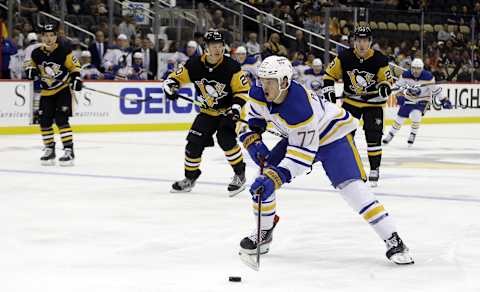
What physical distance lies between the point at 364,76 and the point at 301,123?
4.71 meters

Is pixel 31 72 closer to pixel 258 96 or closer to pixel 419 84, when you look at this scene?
pixel 258 96

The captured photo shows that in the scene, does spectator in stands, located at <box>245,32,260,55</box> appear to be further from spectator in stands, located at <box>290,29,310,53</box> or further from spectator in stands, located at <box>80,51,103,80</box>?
spectator in stands, located at <box>80,51,103,80</box>

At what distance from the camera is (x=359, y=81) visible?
961 cm

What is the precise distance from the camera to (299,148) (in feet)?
16.6

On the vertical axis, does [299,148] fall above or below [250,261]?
above

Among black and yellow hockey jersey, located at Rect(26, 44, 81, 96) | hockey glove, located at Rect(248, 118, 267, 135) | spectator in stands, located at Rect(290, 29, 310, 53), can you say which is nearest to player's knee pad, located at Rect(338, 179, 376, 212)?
hockey glove, located at Rect(248, 118, 267, 135)

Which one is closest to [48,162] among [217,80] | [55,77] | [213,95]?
[55,77]

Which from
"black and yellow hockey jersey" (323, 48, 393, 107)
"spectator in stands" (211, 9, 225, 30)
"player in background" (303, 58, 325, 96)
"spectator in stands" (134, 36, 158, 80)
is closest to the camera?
"black and yellow hockey jersey" (323, 48, 393, 107)

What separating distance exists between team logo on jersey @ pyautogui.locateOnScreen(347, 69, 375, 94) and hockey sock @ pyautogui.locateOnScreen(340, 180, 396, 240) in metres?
4.38

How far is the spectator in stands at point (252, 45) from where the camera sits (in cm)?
1897

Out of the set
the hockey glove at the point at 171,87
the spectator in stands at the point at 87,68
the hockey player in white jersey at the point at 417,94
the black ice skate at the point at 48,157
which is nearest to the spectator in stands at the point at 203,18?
the spectator in stands at the point at 87,68

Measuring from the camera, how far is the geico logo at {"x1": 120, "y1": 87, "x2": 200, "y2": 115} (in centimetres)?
1686

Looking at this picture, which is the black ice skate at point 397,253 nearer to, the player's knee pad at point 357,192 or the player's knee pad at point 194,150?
the player's knee pad at point 357,192

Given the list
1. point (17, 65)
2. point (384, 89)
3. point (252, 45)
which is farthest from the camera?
point (252, 45)
